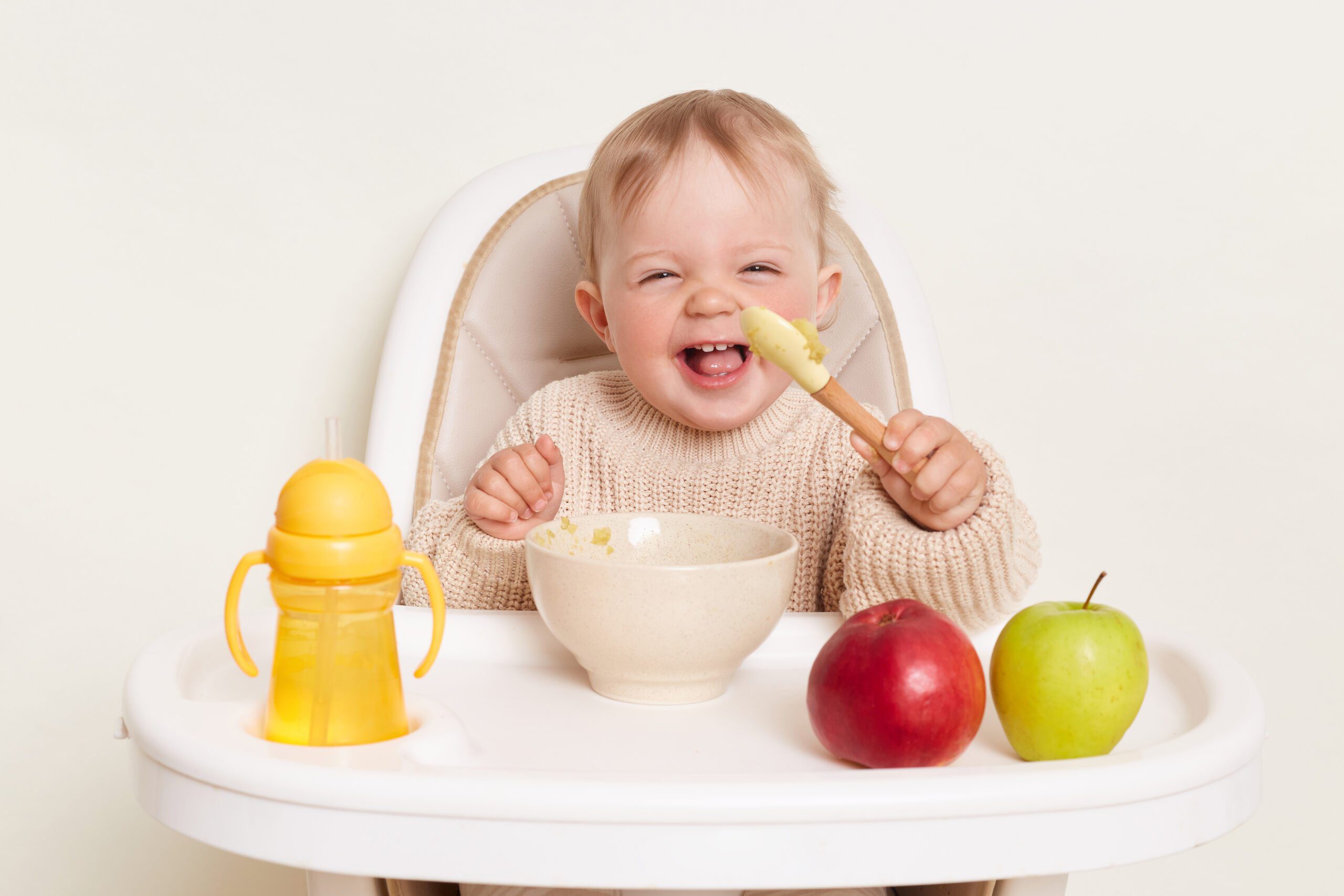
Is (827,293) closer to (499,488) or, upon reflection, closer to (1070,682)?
(499,488)

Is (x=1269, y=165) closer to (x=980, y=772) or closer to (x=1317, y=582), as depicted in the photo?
(x=1317, y=582)

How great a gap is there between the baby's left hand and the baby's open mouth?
0.80 feet

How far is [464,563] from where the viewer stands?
110 cm

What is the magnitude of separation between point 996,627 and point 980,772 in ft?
1.28

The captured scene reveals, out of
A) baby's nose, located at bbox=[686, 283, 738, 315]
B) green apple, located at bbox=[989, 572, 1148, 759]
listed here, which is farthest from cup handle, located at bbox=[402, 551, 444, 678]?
baby's nose, located at bbox=[686, 283, 738, 315]

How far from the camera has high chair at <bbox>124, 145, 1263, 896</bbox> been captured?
1.82 feet

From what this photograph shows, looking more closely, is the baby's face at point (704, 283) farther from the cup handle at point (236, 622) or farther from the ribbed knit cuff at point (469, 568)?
the cup handle at point (236, 622)

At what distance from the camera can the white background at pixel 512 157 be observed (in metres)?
1.46

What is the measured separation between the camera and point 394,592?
0.67 m

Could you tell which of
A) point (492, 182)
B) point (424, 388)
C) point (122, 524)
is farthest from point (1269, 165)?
point (122, 524)

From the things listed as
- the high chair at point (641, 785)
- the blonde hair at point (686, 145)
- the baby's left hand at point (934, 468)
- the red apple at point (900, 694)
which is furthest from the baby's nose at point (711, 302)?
the red apple at point (900, 694)

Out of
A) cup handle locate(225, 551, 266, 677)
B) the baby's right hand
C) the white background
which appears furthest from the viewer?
the white background

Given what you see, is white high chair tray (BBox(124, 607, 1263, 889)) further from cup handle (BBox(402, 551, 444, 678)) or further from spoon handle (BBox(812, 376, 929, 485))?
spoon handle (BBox(812, 376, 929, 485))

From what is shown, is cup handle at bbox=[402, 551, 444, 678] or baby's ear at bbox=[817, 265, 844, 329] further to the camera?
baby's ear at bbox=[817, 265, 844, 329]
